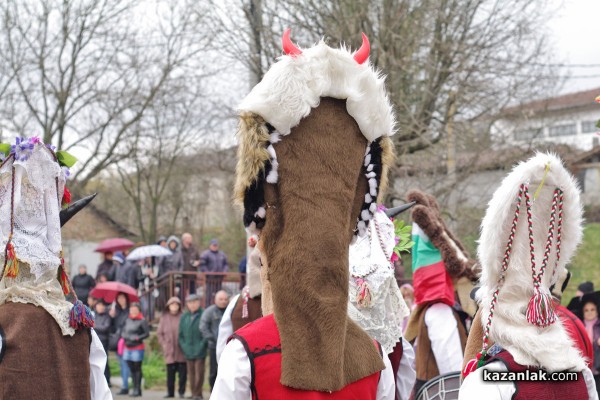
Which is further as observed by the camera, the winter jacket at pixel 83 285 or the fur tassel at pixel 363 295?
the winter jacket at pixel 83 285

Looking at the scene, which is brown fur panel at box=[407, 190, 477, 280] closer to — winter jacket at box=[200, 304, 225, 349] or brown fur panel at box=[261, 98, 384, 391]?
brown fur panel at box=[261, 98, 384, 391]

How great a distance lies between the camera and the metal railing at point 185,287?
55.1ft

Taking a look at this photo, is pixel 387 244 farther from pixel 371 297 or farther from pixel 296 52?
pixel 296 52

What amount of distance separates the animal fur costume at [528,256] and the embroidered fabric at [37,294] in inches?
87.4

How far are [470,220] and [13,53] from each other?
502 inches

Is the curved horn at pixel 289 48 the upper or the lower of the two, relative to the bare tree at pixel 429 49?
lower

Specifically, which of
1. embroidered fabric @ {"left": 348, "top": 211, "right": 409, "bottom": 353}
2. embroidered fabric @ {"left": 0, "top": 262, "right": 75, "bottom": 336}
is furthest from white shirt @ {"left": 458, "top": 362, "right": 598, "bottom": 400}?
embroidered fabric @ {"left": 348, "top": 211, "right": 409, "bottom": 353}

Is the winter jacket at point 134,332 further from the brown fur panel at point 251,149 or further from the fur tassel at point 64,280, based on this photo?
the brown fur panel at point 251,149

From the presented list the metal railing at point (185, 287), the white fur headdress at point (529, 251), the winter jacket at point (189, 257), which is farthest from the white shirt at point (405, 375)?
the winter jacket at point (189, 257)

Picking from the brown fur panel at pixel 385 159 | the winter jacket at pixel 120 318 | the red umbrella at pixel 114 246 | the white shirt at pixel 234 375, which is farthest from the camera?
the red umbrella at pixel 114 246

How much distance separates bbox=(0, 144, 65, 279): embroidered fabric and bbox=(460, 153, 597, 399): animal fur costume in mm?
2396

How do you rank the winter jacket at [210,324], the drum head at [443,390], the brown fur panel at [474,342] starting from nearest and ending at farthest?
the brown fur panel at [474,342] → the drum head at [443,390] → the winter jacket at [210,324]

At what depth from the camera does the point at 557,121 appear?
1853 cm

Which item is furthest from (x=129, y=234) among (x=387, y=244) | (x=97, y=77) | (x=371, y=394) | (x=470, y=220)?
(x=371, y=394)
